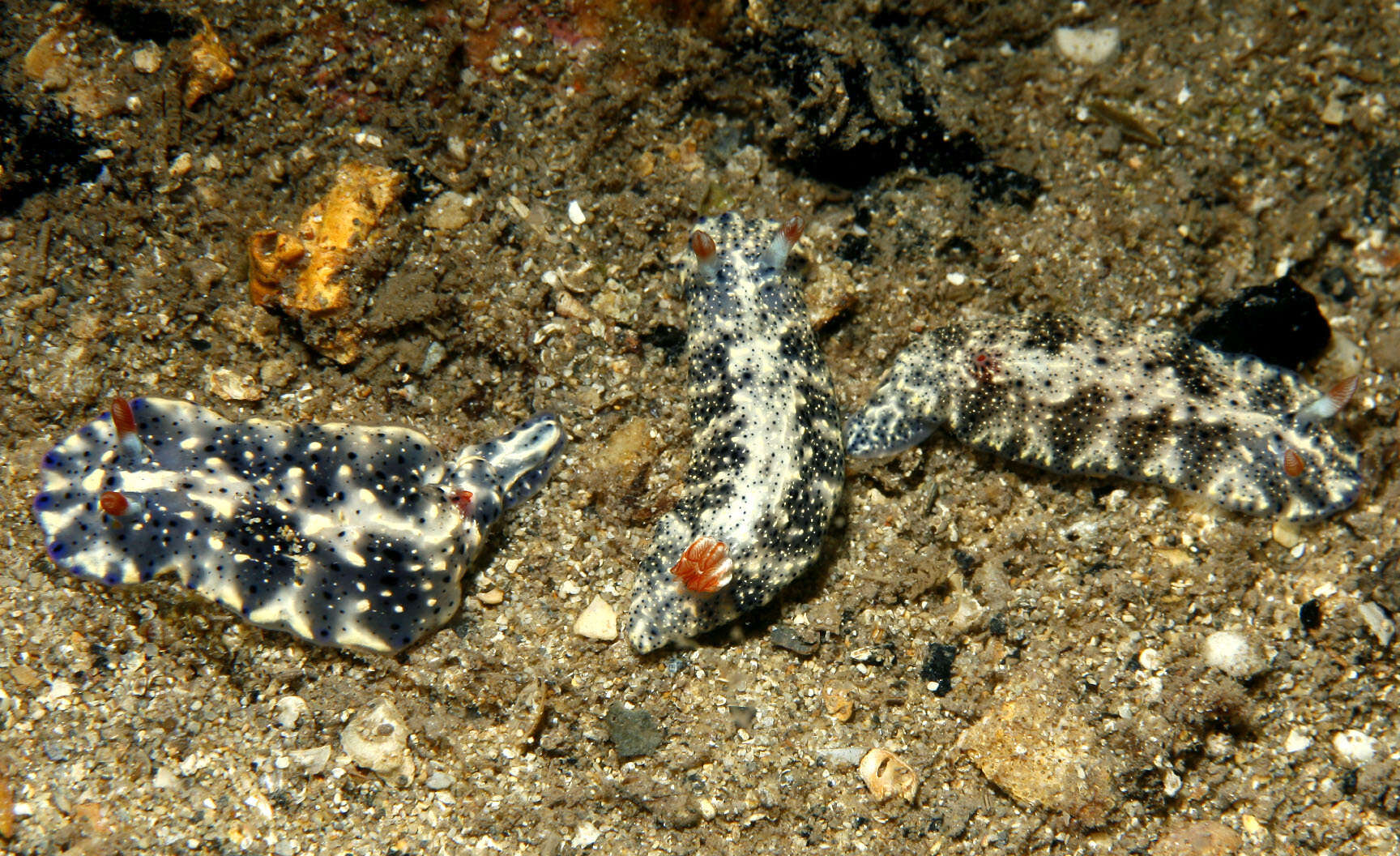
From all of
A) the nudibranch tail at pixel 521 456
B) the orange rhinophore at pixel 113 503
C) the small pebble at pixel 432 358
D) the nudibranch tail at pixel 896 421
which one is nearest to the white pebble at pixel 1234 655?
the nudibranch tail at pixel 896 421

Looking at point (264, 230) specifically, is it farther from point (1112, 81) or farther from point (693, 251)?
point (1112, 81)

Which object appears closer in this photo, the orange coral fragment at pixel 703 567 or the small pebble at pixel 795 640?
the orange coral fragment at pixel 703 567

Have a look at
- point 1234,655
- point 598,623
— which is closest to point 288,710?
point 598,623

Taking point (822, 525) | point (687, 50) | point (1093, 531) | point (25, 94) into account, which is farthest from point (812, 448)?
point (25, 94)

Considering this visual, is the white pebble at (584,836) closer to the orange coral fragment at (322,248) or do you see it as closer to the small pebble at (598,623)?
the small pebble at (598,623)

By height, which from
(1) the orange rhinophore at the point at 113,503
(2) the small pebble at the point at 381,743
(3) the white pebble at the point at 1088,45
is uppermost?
(3) the white pebble at the point at 1088,45

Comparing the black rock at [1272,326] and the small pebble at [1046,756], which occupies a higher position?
the black rock at [1272,326]

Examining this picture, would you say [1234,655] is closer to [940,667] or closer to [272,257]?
[940,667]
